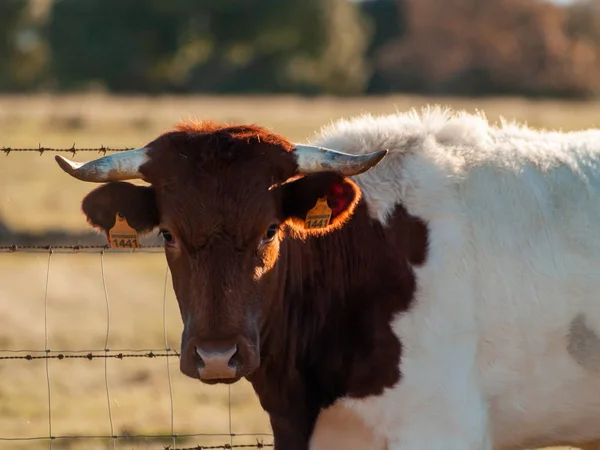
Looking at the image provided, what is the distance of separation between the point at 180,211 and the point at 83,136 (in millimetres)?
23314

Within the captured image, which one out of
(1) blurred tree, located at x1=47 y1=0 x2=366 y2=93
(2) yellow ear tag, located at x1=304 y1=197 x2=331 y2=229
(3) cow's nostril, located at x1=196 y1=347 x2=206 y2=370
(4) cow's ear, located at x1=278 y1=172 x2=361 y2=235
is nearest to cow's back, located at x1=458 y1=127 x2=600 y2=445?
(4) cow's ear, located at x1=278 y1=172 x2=361 y2=235

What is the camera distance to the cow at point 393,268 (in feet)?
16.3

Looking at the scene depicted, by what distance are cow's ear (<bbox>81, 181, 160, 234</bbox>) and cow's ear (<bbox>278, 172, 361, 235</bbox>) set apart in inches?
25.7

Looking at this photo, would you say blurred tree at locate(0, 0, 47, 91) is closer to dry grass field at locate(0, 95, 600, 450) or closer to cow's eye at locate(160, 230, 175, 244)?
dry grass field at locate(0, 95, 600, 450)

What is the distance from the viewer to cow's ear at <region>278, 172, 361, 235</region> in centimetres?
510

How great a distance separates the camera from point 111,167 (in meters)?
5.01

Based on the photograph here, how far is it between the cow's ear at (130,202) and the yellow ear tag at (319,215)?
29.1 inches

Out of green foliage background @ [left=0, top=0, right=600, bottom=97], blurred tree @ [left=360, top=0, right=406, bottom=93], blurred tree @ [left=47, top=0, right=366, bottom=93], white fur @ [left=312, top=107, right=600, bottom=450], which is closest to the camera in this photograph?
white fur @ [left=312, top=107, right=600, bottom=450]

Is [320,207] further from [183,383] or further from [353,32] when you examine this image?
[353,32]

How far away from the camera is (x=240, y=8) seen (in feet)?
203

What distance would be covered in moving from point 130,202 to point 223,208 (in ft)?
1.97

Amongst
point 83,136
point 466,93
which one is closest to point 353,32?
point 466,93

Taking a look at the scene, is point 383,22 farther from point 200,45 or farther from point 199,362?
point 199,362

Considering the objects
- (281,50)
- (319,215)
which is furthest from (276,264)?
(281,50)
